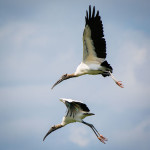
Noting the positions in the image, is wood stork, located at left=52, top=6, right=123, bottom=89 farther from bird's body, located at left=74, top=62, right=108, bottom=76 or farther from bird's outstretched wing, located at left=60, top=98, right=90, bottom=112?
bird's outstretched wing, located at left=60, top=98, right=90, bottom=112

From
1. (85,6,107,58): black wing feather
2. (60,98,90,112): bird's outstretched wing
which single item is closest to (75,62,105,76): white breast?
(85,6,107,58): black wing feather

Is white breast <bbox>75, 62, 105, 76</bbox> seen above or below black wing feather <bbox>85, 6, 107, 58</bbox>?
below

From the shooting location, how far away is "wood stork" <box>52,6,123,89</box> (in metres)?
27.0

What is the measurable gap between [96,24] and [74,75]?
320 centimetres

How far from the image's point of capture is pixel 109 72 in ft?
91.9

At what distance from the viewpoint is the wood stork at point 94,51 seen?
27.0 m

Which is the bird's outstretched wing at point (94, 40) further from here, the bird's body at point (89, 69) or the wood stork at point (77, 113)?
the wood stork at point (77, 113)

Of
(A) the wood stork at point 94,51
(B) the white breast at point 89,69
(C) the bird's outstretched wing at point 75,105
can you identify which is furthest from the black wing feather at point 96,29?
(C) the bird's outstretched wing at point 75,105

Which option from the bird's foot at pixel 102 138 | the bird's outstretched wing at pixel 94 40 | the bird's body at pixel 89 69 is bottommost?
the bird's foot at pixel 102 138

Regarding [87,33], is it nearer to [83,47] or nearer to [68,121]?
[83,47]

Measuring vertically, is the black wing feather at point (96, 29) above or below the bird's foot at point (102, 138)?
above

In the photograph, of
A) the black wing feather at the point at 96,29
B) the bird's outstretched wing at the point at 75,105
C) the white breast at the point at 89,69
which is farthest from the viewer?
the white breast at the point at 89,69

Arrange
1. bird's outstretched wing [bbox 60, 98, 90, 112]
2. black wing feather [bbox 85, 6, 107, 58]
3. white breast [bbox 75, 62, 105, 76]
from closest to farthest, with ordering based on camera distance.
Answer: bird's outstretched wing [bbox 60, 98, 90, 112] → black wing feather [bbox 85, 6, 107, 58] → white breast [bbox 75, 62, 105, 76]

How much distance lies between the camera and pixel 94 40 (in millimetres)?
27266
